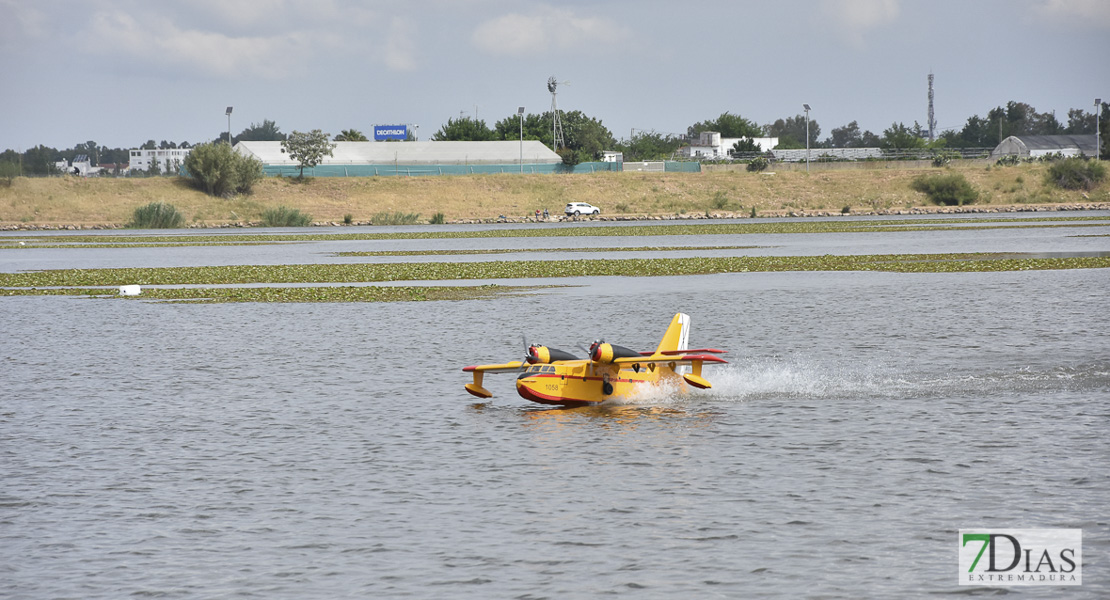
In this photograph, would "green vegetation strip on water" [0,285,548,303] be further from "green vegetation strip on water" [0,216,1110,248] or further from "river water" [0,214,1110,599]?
"green vegetation strip on water" [0,216,1110,248]

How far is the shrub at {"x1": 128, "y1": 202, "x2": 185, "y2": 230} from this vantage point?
153875 millimetres

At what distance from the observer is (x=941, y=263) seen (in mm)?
66688

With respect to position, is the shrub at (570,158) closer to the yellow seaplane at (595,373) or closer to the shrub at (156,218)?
the shrub at (156,218)

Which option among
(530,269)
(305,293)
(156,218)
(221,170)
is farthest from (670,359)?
(221,170)

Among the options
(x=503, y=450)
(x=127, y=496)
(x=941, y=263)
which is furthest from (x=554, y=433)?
(x=941, y=263)

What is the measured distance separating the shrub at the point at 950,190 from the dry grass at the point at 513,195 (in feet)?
5.72

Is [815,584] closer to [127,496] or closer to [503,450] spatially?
[503,450]

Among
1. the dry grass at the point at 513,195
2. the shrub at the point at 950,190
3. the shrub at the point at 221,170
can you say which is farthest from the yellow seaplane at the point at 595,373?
the shrub at the point at 950,190

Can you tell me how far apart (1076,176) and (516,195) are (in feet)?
269

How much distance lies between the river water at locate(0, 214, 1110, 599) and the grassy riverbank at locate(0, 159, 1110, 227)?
127664 millimetres

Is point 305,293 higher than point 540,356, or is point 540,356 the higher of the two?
point 540,356

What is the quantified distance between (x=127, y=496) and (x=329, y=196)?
156697 millimetres

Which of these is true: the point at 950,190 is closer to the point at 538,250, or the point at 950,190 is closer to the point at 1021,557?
the point at 538,250

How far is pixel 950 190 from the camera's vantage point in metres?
173
